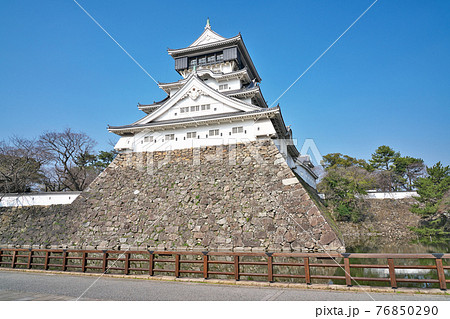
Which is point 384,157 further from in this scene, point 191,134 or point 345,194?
point 191,134

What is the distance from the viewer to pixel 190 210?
12.4m

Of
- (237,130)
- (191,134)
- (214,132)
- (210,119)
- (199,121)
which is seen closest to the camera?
(210,119)

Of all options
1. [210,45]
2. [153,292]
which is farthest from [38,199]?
[210,45]

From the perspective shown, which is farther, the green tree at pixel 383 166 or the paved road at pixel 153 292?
the green tree at pixel 383 166

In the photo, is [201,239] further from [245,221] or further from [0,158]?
[0,158]

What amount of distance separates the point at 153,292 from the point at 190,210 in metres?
7.02

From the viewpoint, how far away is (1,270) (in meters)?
8.68

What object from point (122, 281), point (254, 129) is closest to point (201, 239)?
point (122, 281)

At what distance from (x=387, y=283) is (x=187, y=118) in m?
12.6

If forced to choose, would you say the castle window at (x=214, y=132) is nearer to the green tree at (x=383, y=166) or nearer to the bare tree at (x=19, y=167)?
the bare tree at (x=19, y=167)

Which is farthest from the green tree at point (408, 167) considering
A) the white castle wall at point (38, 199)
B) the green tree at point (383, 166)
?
the white castle wall at point (38, 199)

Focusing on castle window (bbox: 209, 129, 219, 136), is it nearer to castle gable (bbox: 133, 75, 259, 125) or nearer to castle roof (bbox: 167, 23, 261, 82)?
castle gable (bbox: 133, 75, 259, 125)

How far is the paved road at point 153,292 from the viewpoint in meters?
4.86

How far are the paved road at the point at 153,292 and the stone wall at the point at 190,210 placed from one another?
462cm
